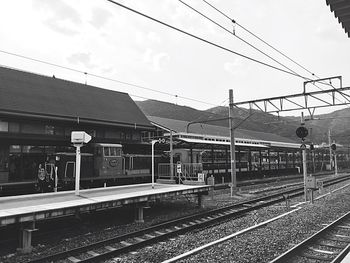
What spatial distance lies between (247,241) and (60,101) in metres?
19.4

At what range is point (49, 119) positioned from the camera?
2080 cm

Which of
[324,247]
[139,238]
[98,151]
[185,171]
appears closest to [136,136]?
[185,171]

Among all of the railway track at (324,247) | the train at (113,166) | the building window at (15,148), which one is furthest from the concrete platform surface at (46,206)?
the building window at (15,148)

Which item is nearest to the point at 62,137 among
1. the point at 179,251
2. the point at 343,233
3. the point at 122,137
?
the point at 122,137

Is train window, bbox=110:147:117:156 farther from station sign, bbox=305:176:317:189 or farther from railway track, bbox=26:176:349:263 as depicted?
station sign, bbox=305:176:317:189

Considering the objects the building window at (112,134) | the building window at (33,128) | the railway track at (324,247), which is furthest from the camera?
the building window at (112,134)

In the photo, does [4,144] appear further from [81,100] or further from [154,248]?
[154,248]

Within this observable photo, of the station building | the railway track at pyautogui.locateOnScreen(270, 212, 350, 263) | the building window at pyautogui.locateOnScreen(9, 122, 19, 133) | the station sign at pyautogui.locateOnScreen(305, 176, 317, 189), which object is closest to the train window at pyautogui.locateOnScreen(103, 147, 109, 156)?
the station building

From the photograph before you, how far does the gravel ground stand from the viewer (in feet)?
23.9

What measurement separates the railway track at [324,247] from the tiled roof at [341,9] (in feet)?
18.8

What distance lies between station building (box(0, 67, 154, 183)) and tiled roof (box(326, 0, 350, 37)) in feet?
56.2

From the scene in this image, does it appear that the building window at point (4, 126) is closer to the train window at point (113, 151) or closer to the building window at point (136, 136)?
the train window at point (113, 151)

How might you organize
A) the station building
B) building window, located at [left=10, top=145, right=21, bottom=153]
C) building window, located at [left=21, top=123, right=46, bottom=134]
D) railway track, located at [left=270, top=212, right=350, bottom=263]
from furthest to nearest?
building window, located at [left=21, top=123, right=46, bottom=134], the station building, building window, located at [left=10, top=145, right=21, bottom=153], railway track, located at [left=270, top=212, right=350, bottom=263]

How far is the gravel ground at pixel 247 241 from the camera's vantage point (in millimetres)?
7281
